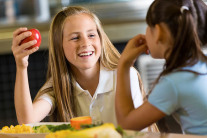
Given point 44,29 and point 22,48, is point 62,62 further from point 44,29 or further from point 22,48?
point 44,29

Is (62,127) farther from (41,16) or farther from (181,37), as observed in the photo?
(41,16)

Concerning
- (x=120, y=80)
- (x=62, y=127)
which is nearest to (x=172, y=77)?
(x=120, y=80)

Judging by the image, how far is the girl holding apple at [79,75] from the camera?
5.11 ft

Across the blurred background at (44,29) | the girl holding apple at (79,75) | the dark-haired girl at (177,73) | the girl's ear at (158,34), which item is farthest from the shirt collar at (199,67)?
the blurred background at (44,29)

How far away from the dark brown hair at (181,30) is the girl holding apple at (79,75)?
1.85 ft

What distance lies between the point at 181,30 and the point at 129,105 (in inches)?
11.1

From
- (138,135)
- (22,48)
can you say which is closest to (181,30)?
(138,135)

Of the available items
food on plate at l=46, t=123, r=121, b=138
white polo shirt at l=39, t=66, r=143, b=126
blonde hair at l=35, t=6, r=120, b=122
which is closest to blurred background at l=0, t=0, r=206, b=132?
blonde hair at l=35, t=6, r=120, b=122

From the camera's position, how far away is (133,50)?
118 centimetres

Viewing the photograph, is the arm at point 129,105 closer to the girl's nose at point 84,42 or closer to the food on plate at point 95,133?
the food on plate at point 95,133

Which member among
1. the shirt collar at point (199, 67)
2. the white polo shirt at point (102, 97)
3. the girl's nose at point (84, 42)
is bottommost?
the white polo shirt at point (102, 97)

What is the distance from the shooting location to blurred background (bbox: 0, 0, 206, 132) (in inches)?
116

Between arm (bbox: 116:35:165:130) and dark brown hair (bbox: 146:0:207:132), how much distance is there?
0.10 m

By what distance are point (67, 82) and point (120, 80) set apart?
542 mm
